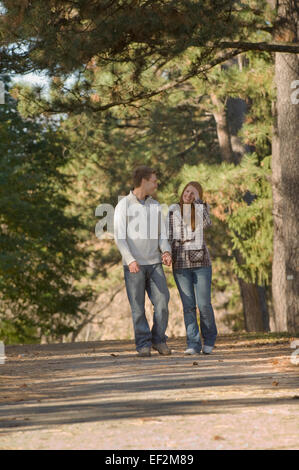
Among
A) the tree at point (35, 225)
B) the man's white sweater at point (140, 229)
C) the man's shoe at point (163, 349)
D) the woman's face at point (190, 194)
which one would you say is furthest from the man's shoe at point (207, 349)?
the tree at point (35, 225)

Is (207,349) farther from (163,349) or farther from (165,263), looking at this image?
(165,263)

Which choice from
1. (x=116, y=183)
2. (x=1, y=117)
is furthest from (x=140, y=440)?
(x=116, y=183)

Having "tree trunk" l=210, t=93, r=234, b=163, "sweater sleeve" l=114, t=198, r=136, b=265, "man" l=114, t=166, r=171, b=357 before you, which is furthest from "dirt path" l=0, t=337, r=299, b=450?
"tree trunk" l=210, t=93, r=234, b=163

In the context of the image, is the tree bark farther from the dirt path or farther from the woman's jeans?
the woman's jeans

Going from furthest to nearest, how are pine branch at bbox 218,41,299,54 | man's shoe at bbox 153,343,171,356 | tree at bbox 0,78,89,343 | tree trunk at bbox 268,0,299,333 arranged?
1. tree at bbox 0,78,89,343
2. tree trunk at bbox 268,0,299,333
3. pine branch at bbox 218,41,299,54
4. man's shoe at bbox 153,343,171,356

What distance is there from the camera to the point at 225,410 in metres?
6.48

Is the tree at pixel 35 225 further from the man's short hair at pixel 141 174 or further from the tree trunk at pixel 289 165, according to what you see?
the man's short hair at pixel 141 174

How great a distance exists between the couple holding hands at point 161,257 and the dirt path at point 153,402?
1.43 feet

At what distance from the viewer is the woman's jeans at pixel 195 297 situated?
10.6m

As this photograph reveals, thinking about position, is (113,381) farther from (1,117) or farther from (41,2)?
(1,117)

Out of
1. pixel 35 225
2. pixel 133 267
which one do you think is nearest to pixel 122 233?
pixel 133 267

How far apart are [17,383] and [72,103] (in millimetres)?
5539

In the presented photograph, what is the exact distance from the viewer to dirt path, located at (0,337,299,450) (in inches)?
215

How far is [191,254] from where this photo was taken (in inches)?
416
